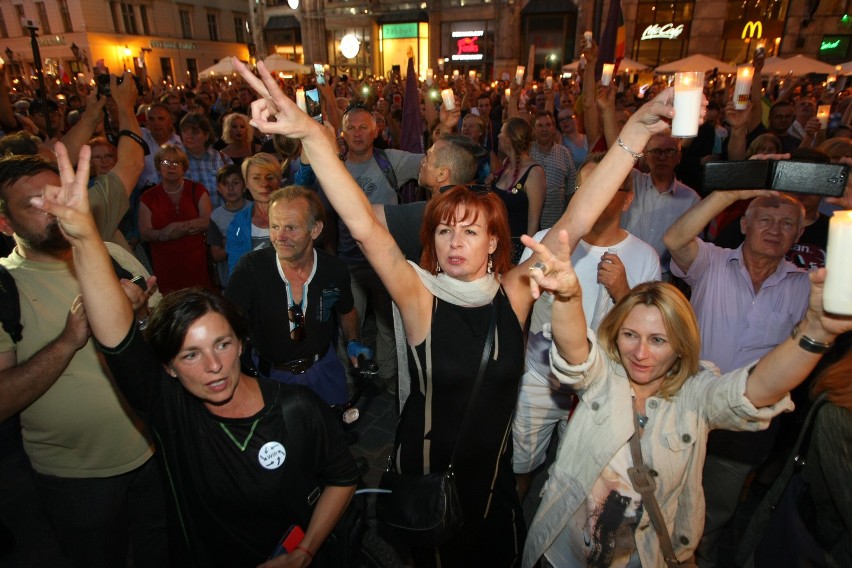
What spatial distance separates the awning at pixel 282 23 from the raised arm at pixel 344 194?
41.4m

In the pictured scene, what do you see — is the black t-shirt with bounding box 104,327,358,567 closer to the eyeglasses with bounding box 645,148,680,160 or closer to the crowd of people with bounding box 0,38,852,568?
the crowd of people with bounding box 0,38,852,568

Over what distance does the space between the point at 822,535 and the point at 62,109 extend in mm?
13608

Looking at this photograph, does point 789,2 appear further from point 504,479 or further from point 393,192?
point 504,479

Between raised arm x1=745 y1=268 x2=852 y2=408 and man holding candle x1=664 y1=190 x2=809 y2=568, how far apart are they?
3.84ft

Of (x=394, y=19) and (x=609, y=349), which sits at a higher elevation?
(x=394, y=19)

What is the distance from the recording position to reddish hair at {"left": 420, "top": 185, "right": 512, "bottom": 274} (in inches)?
84.3

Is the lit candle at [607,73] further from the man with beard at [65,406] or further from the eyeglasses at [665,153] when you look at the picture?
the man with beard at [65,406]

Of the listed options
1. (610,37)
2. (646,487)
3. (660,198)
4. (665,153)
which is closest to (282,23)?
(610,37)

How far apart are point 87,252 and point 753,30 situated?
98.4 ft

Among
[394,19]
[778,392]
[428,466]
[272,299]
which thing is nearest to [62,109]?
[272,299]

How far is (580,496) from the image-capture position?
6.93ft

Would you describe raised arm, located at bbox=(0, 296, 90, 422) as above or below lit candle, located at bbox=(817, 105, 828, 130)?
below

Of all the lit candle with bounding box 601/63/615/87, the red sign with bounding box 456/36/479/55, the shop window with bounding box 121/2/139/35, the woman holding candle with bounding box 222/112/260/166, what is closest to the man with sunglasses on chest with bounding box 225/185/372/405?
the woman holding candle with bounding box 222/112/260/166

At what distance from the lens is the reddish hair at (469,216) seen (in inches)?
84.3
